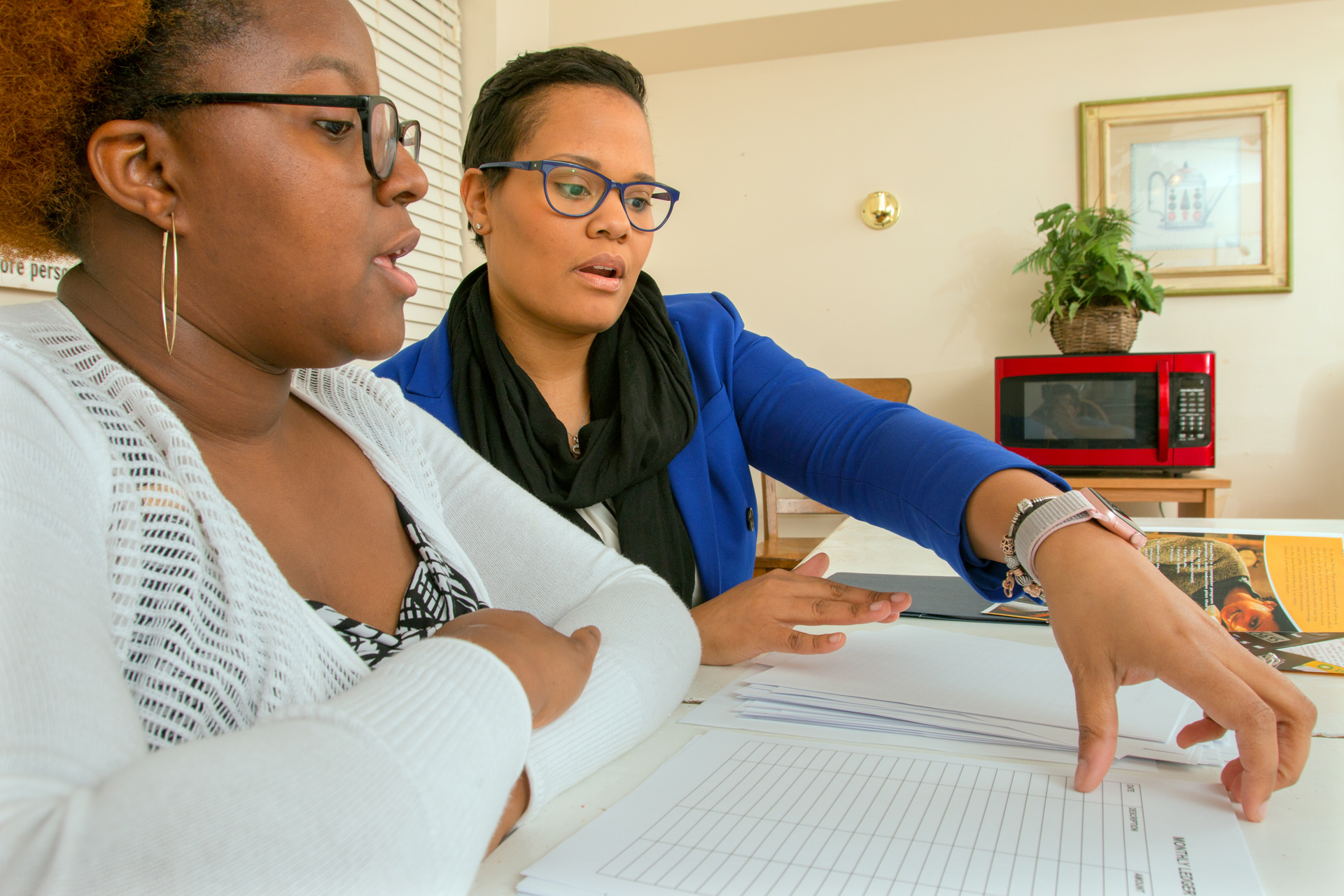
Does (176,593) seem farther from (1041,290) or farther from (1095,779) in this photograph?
(1041,290)

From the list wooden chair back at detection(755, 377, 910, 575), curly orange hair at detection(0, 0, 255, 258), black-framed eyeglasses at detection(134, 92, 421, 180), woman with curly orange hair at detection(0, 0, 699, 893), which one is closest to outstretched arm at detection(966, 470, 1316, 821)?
woman with curly orange hair at detection(0, 0, 699, 893)

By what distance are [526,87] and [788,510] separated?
1.99 meters

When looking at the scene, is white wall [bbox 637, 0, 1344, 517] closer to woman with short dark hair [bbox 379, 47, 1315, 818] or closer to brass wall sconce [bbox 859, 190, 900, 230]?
brass wall sconce [bbox 859, 190, 900, 230]

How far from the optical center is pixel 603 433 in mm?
A: 1056

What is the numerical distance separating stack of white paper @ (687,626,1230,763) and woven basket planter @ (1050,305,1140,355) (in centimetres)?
224

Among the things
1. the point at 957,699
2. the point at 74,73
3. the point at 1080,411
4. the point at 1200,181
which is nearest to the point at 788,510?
the point at 1080,411

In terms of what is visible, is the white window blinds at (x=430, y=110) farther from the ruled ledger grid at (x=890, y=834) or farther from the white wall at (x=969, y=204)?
the ruled ledger grid at (x=890, y=834)

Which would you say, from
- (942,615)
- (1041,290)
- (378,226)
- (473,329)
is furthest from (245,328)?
(1041,290)

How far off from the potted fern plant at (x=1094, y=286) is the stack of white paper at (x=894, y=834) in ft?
8.32

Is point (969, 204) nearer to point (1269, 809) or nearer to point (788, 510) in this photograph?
point (788, 510)

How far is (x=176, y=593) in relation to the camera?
0.47 meters

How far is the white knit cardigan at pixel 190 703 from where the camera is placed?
32 centimetres

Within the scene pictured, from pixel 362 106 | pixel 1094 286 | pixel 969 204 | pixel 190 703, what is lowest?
pixel 190 703

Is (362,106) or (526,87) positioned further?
(526,87)
